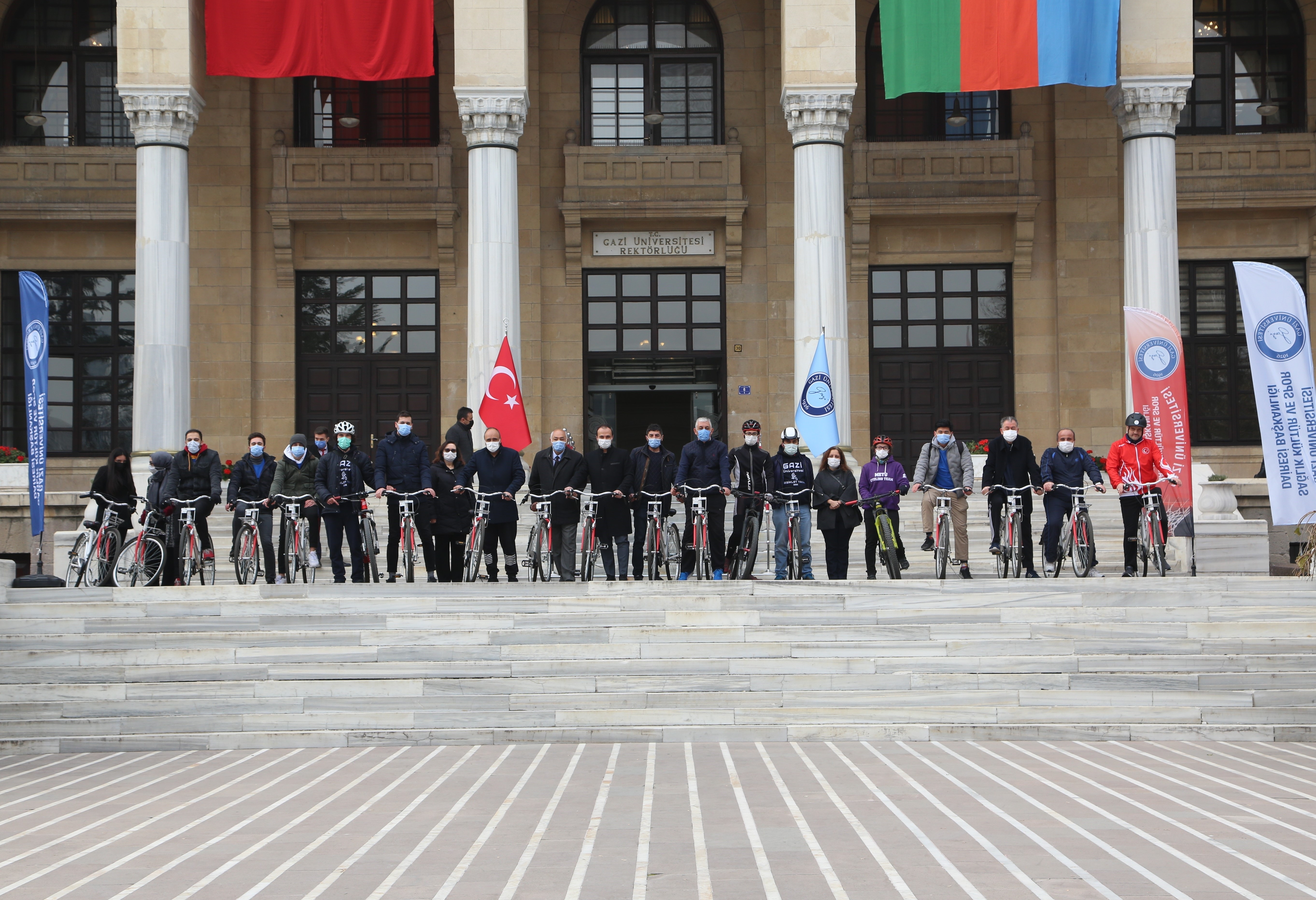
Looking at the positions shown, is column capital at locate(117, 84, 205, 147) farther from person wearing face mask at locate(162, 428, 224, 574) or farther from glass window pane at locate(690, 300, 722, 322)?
glass window pane at locate(690, 300, 722, 322)

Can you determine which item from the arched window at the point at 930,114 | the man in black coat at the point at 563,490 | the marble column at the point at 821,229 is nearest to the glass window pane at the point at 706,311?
the arched window at the point at 930,114

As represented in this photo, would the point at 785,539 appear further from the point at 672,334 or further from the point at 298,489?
the point at 672,334

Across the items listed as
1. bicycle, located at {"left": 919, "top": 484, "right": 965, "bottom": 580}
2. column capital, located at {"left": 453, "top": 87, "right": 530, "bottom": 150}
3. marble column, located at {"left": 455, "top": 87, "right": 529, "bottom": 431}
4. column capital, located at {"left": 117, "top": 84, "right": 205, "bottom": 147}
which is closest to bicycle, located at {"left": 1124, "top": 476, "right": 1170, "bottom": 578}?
bicycle, located at {"left": 919, "top": 484, "right": 965, "bottom": 580}

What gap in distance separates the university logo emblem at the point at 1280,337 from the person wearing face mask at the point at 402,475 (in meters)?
9.57

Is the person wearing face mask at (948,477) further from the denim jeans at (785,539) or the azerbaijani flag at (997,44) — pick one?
the azerbaijani flag at (997,44)

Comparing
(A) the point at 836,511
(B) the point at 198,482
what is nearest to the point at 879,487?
(A) the point at 836,511

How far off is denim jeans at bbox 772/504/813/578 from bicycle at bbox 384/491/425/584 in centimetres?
426

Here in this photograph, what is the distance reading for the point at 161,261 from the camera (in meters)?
21.8

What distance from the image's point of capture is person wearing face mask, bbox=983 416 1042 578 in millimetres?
15625

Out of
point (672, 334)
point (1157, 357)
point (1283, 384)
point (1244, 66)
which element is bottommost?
point (1283, 384)

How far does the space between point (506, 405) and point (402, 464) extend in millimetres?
3469

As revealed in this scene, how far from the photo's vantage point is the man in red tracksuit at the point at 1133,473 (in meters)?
15.4

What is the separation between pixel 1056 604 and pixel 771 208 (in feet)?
48.0

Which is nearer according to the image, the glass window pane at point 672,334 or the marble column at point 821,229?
the marble column at point 821,229
